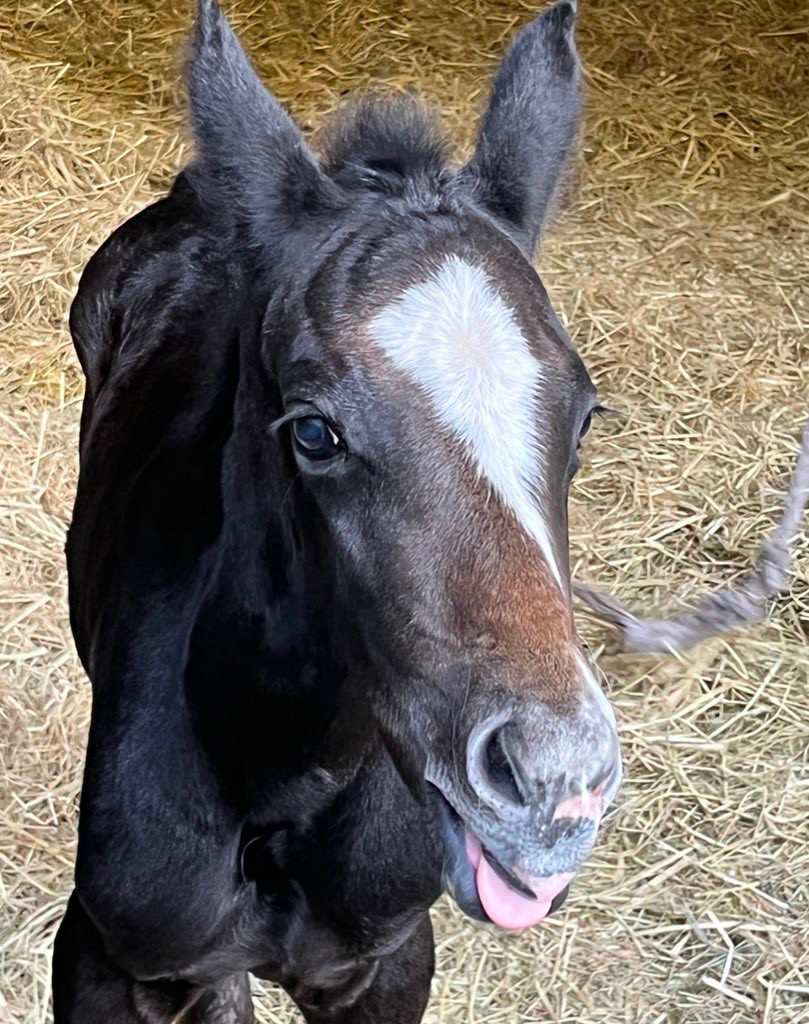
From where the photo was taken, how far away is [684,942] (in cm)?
307

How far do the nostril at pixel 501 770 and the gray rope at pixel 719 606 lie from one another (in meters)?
2.15

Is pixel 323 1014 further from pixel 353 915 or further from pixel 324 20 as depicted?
pixel 324 20

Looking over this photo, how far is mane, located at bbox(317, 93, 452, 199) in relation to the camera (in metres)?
1.83

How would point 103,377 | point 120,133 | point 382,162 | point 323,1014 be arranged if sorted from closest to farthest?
point 382,162, point 323,1014, point 103,377, point 120,133

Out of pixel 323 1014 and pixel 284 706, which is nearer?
pixel 284 706

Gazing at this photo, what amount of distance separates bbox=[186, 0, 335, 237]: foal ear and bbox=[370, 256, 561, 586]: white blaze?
30 cm

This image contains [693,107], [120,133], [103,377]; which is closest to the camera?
[103,377]

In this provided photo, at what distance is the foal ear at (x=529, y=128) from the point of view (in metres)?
1.89

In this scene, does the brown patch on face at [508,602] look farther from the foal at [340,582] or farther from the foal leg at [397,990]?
the foal leg at [397,990]

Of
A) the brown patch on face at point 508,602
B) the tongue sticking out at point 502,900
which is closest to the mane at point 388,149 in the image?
the brown patch on face at point 508,602

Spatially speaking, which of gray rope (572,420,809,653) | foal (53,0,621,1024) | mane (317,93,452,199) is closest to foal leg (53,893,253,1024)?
foal (53,0,621,1024)

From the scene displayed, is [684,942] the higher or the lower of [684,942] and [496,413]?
the lower

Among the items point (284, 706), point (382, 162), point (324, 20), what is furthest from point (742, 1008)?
point (324, 20)

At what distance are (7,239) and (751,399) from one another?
2.44 m
